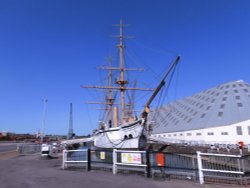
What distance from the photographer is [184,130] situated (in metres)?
55.3

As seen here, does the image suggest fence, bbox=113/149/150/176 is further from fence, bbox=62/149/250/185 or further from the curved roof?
the curved roof

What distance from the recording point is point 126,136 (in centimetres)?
3155

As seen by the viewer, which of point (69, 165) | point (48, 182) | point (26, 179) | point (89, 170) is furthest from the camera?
point (69, 165)

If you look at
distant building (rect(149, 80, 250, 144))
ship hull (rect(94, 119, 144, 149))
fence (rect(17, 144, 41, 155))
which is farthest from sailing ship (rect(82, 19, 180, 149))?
fence (rect(17, 144, 41, 155))

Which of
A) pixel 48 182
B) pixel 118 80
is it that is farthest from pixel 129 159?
pixel 118 80

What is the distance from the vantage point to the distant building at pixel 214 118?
146 ft

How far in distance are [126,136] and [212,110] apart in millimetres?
32057

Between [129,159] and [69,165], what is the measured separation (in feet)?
13.6

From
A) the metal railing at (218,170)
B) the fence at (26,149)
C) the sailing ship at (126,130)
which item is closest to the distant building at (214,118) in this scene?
the sailing ship at (126,130)

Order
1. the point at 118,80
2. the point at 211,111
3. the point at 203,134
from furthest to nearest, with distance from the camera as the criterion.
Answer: the point at 211,111 < the point at 203,134 < the point at 118,80

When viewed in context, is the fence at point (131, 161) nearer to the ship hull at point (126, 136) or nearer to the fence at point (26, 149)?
the fence at point (26, 149)

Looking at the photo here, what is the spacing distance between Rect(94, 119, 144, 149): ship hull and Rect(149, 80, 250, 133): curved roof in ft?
29.4

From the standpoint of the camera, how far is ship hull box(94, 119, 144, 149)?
2878cm

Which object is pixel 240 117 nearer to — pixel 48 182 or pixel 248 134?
pixel 248 134
